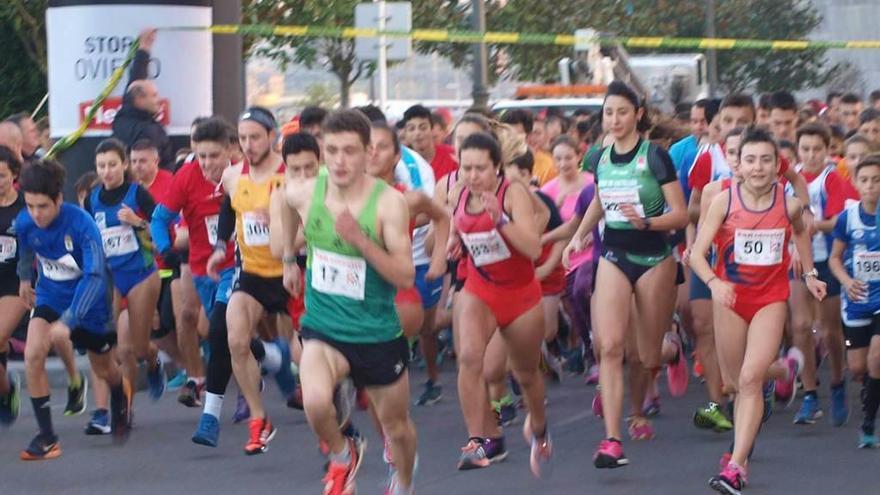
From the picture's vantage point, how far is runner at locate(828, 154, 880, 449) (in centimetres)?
1041

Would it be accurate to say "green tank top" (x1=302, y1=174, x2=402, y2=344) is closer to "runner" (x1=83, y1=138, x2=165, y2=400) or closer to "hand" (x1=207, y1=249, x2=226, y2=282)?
"hand" (x1=207, y1=249, x2=226, y2=282)

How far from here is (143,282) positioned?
38.2 ft

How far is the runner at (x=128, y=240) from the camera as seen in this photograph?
38.2 feet

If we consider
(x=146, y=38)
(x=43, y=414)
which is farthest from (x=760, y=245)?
(x=146, y=38)

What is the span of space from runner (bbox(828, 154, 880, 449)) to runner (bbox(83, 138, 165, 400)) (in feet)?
13.2

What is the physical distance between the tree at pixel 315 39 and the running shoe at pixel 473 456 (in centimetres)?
1511

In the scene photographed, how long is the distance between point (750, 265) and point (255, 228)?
277 centimetres

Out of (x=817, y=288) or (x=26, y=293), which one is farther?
(x=26, y=293)

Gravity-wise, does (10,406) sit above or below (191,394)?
above

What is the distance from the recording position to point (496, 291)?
9.55 m

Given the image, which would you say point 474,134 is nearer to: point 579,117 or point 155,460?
point 155,460

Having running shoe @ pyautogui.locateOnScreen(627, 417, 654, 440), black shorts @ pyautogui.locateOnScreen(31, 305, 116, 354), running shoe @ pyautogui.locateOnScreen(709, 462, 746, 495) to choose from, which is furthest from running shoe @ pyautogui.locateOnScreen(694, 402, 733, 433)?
black shorts @ pyautogui.locateOnScreen(31, 305, 116, 354)

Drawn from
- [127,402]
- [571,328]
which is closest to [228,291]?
[127,402]

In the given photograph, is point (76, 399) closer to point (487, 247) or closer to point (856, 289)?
point (487, 247)
